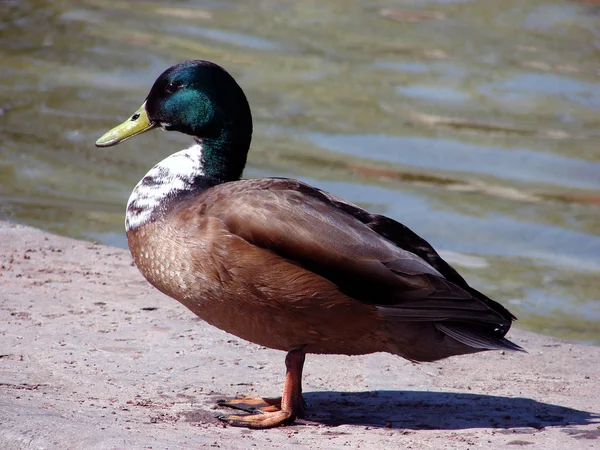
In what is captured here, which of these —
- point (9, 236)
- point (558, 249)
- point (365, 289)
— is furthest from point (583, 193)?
point (365, 289)

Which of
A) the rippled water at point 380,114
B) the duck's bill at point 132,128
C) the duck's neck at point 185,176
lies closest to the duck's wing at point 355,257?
the duck's neck at point 185,176

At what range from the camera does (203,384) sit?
4.81 meters

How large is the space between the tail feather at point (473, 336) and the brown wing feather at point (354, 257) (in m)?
0.05

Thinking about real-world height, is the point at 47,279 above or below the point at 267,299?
below

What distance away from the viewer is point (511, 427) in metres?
4.38

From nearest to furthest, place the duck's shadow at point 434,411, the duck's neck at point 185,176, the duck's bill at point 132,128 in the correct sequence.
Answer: the duck's shadow at point 434,411 < the duck's neck at point 185,176 < the duck's bill at point 132,128

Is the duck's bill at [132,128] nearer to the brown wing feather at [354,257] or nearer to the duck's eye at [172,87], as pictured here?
the duck's eye at [172,87]

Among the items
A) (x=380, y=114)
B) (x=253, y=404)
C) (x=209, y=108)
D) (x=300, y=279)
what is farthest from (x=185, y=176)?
(x=380, y=114)

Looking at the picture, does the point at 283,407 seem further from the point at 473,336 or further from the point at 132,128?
the point at 132,128

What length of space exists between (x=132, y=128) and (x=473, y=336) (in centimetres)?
186

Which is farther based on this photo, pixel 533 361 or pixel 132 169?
pixel 132 169

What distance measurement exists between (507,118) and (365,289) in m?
6.86

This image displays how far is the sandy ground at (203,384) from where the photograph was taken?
4.07 m

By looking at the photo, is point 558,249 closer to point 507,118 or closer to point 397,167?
point 397,167
